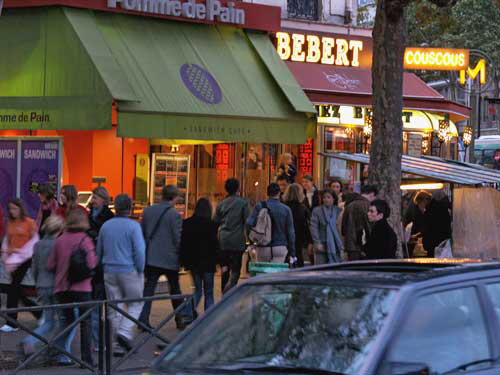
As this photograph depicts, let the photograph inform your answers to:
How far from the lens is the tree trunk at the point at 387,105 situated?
16.5 metres

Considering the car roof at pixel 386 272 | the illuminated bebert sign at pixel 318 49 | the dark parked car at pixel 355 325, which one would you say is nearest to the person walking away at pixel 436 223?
the illuminated bebert sign at pixel 318 49

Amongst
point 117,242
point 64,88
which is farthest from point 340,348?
point 64,88

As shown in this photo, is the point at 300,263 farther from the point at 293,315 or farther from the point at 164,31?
the point at 293,315

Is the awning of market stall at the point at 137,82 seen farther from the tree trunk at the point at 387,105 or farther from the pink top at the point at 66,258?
the pink top at the point at 66,258

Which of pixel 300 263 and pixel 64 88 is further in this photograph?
pixel 64 88

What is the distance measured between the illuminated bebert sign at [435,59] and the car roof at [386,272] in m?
16.5

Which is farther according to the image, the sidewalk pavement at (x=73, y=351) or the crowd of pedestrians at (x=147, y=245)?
the crowd of pedestrians at (x=147, y=245)

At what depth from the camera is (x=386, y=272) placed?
621 centimetres

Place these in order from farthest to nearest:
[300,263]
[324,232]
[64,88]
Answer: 1. [64,88]
2. [300,263]
3. [324,232]

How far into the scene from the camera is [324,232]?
14.5 metres

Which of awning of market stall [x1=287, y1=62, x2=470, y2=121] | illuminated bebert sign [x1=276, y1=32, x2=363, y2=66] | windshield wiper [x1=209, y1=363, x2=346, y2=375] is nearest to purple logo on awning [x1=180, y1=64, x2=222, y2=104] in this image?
awning of market stall [x1=287, y1=62, x2=470, y2=121]

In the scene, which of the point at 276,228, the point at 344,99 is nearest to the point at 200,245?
the point at 276,228

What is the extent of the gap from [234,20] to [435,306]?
46.7 ft

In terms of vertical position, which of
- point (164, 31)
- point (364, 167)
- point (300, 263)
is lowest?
point (300, 263)
